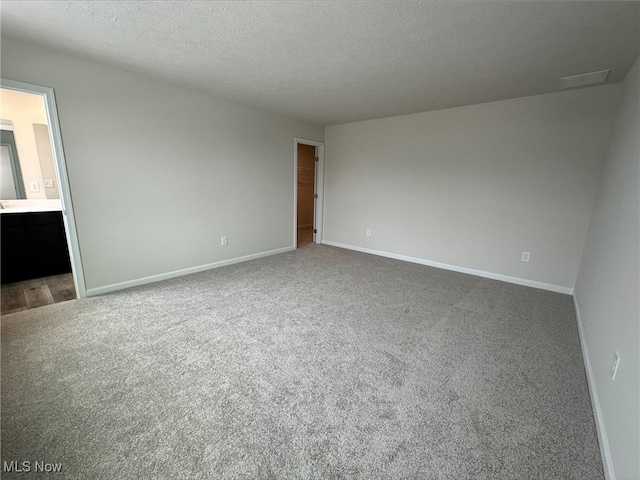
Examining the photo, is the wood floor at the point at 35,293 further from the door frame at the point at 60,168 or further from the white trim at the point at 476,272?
the white trim at the point at 476,272

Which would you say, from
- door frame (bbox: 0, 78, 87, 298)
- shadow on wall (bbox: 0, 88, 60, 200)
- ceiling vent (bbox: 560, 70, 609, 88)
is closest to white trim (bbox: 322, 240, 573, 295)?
ceiling vent (bbox: 560, 70, 609, 88)

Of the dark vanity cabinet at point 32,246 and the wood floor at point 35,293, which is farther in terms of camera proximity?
the dark vanity cabinet at point 32,246

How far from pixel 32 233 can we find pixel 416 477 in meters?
4.82

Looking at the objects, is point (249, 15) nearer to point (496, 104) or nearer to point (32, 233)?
point (496, 104)

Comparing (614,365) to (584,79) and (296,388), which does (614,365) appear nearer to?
(296,388)

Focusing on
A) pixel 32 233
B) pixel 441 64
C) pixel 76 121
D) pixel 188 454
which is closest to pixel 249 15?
pixel 441 64

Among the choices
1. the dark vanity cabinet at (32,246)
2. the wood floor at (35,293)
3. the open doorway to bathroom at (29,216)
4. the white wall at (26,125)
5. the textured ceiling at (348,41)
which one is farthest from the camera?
the white wall at (26,125)

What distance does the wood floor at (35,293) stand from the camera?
→ 2.78 meters

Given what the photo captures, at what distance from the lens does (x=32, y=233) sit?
3.43 m

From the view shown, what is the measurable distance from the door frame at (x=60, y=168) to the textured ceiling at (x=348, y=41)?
1.26 feet

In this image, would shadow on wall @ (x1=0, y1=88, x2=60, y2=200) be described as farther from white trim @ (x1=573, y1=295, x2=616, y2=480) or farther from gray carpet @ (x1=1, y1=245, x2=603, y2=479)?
white trim @ (x1=573, y1=295, x2=616, y2=480)

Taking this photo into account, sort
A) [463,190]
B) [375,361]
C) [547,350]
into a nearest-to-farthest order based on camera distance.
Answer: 1. [375,361]
2. [547,350]
3. [463,190]

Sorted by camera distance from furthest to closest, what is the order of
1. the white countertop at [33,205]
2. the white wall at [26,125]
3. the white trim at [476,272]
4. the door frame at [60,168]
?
the white wall at [26,125], the white countertop at [33,205], the white trim at [476,272], the door frame at [60,168]

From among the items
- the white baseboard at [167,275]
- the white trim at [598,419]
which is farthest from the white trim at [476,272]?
the white baseboard at [167,275]
